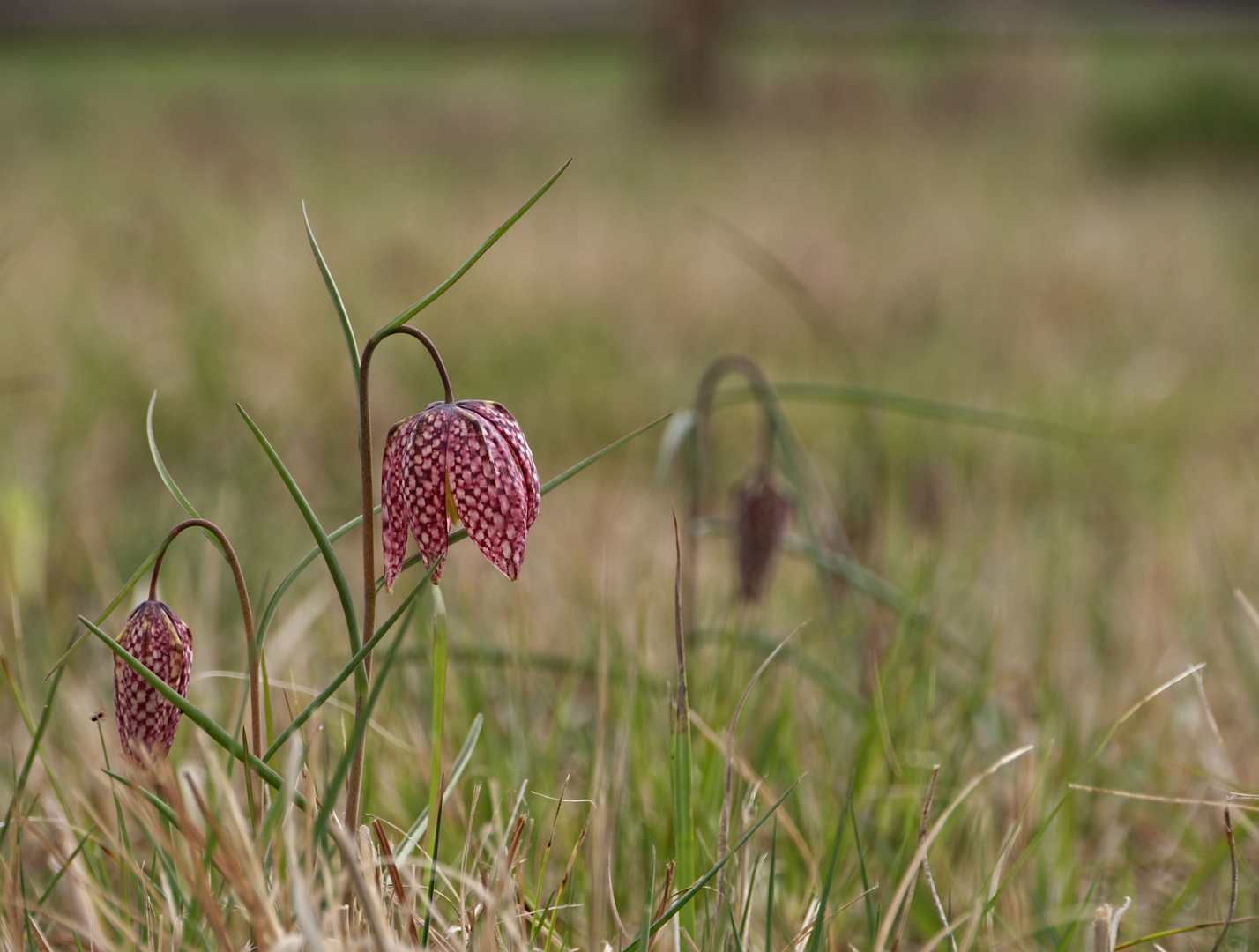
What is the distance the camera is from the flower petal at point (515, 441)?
2.52 ft

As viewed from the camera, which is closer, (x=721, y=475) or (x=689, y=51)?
(x=721, y=475)

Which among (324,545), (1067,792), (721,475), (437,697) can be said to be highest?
(324,545)

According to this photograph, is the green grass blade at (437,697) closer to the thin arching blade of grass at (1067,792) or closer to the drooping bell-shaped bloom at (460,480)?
the drooping bell-shaped bloom at (460,480)

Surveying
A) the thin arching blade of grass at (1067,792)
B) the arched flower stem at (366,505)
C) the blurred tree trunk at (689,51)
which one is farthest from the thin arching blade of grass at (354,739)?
the blurred tree trunk at (689,51)

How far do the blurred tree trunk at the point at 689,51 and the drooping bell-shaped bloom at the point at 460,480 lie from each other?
905cm

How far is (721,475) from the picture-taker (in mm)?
2607

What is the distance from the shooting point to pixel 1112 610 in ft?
5.82

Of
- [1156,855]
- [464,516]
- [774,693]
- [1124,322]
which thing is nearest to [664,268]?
[1124,322]

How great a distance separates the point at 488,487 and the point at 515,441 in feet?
0.13

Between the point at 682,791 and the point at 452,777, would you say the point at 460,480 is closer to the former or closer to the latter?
the point at 452,777

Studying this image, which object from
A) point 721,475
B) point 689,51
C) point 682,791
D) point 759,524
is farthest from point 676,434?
point 689,51

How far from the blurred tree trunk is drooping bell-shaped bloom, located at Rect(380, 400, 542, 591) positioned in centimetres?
905

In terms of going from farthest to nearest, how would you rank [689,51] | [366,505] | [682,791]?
[689,51] → [682,791] → [366,505]

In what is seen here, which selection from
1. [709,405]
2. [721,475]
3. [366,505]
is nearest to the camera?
[366,505]
